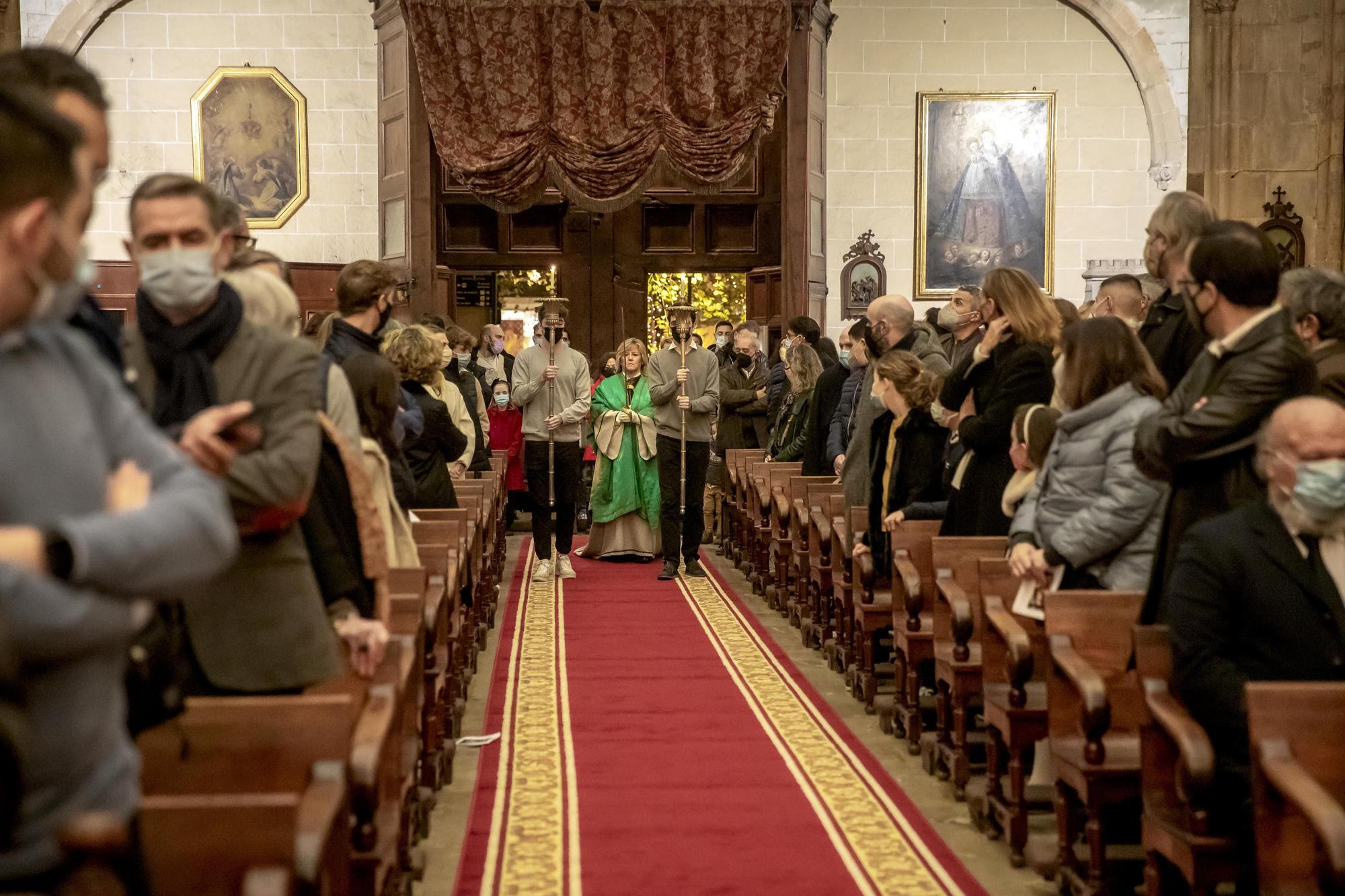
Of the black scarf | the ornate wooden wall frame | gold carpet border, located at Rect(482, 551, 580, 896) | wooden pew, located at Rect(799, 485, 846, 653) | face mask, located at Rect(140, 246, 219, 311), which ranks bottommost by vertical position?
gold carpet border, located at Rect(482, 551, 580, 896)

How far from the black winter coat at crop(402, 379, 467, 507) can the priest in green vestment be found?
415 cm

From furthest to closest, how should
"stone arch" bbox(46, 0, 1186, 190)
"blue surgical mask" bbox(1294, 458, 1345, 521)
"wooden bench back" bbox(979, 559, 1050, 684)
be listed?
"stone arch" bbox(46, 0, 1186, 190) → "wooden bench back" bbox(979, 559, 1050, 684) → "blue surgical mask" bbox(1294, 458, 1345, 521)

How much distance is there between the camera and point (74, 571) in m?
1.45

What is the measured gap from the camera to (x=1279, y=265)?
3.90m

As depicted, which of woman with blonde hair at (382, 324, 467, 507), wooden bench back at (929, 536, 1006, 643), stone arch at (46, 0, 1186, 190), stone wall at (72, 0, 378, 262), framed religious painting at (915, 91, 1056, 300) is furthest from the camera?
framed religious painting at (915, 91, 1056, 300)

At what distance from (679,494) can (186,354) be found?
800 cm

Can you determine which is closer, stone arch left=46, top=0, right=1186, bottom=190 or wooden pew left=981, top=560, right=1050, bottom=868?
wooden pew left=981, top=560, right=1050, bottom=868

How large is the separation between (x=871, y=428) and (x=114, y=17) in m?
10.3

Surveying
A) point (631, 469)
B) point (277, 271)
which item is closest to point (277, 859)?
point (277, 271)

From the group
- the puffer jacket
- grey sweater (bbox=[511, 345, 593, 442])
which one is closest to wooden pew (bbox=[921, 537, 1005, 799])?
the puffer jacket

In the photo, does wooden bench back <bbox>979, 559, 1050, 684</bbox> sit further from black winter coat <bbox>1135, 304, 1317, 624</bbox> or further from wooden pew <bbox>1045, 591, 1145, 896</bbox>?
black winter coat <bbox>1135, 304, 1317, 624</bbox>

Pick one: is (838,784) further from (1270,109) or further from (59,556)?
(1270,109)

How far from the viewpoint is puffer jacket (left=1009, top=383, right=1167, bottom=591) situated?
14.5 feet

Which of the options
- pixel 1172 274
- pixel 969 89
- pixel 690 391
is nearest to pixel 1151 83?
pixel 969 89
